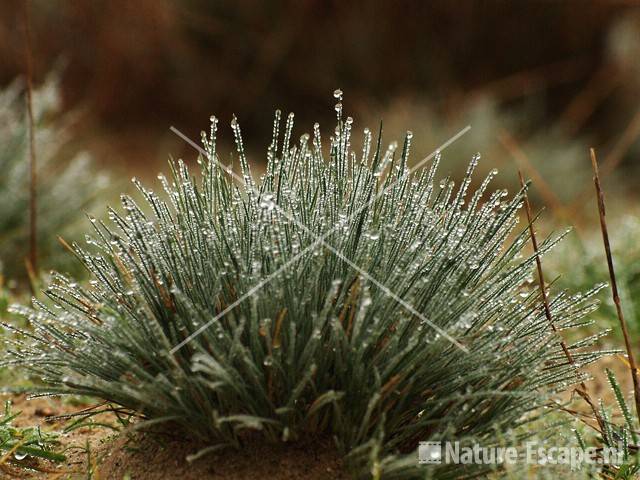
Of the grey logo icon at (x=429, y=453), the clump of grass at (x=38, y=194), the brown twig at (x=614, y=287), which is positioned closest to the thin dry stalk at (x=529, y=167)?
the brown twig at (x=614, y=287)

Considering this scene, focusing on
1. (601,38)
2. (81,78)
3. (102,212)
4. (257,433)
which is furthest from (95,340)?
(601,38)

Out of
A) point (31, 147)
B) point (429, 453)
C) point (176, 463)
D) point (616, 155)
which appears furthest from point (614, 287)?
point (31, 147)

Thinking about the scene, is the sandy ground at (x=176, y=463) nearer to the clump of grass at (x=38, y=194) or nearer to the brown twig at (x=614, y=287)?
the brown twig at (x=614, y=287)

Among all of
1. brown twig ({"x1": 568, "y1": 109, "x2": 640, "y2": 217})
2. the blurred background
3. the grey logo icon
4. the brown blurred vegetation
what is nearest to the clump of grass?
brown twig ({"x1": 568, "y1": 109, "x2": 640, "y2": 217})

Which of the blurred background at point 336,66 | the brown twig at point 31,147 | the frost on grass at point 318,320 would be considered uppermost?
the blurred background at point 336,66

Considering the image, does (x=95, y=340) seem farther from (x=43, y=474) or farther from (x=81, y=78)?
(x=81, y=78)

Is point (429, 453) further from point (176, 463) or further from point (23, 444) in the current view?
point (23, 444)
